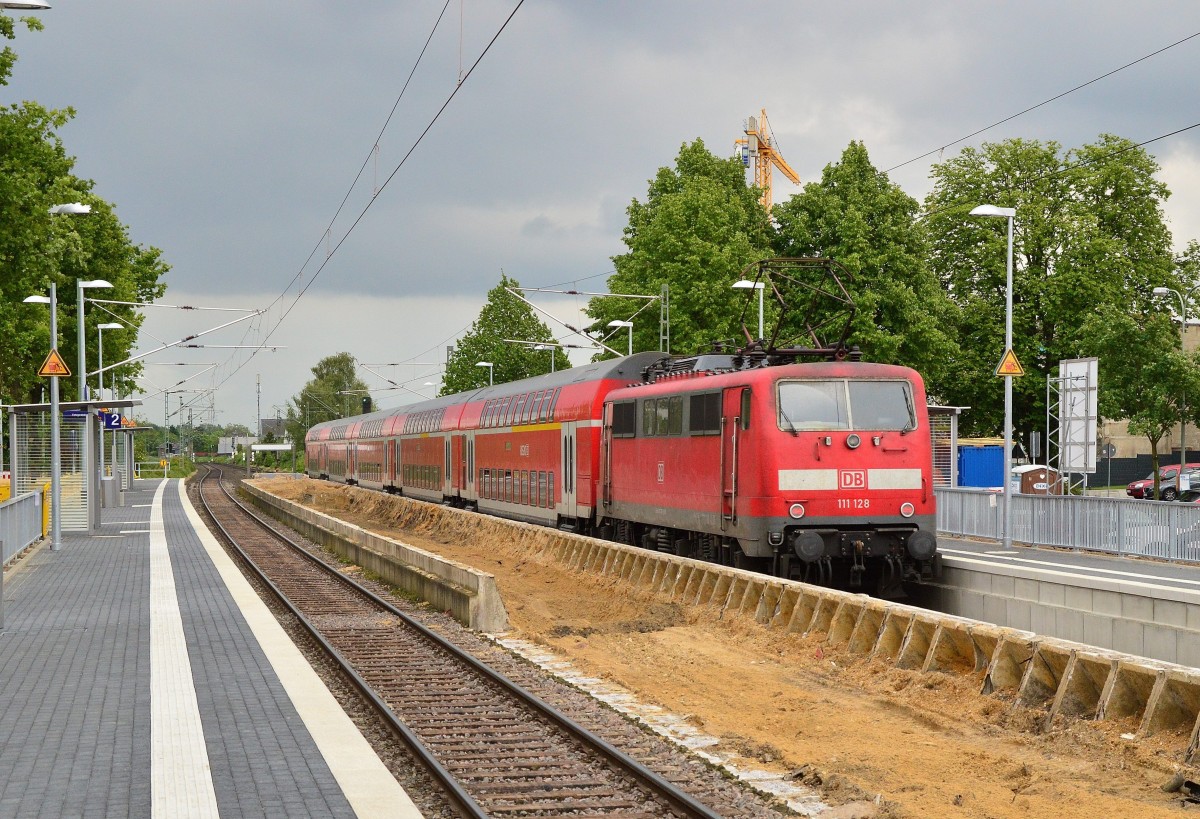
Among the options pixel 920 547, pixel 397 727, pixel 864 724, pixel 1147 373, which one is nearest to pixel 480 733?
pixel 397 727

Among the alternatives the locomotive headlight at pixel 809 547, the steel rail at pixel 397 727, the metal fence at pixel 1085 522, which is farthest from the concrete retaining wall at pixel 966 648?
the metal fence at pixel 1085 522

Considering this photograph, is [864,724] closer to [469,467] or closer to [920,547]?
[920,547]

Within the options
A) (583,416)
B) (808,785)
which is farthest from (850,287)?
(808,785)

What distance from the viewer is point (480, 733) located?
10852 mm

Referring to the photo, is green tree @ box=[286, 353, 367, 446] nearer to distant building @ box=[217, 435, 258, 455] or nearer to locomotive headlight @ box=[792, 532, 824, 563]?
distant building @ box=[217, 435, 258, 455]

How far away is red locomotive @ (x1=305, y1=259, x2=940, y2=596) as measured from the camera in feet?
57.7

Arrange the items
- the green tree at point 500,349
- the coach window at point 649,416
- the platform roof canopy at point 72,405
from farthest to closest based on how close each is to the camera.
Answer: the green tree at point 500,349
the platform roof canopy at point 72,405
the coach window at point 649,416

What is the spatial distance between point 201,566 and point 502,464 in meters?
11.3

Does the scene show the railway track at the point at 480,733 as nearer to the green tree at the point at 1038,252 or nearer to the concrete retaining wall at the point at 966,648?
the concrete retaining wall at the point at 966,648

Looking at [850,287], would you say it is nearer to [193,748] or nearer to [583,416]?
[583,416]

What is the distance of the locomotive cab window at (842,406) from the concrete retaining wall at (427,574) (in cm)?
448

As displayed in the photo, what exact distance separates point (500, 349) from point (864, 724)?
7278 cm

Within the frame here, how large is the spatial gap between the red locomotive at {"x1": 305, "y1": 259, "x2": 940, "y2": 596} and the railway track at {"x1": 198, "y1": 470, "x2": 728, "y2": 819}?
189 inches

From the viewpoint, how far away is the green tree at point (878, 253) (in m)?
47.9
